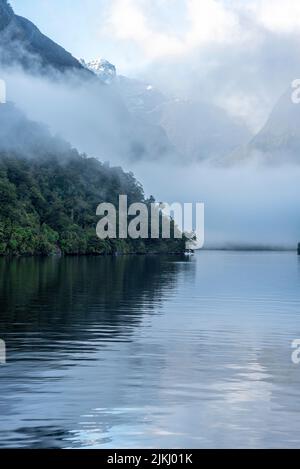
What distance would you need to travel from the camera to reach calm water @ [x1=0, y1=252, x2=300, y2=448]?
62.7ft

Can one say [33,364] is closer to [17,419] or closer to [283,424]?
[17,419]

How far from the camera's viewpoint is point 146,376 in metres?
26.9

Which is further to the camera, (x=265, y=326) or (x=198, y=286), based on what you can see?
(x=198, y=286)

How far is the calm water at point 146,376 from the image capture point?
19.1 metres

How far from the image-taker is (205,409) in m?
21.7

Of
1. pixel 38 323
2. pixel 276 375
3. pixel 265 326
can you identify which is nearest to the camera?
pixel 276 375

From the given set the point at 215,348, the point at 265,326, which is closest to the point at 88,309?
the point at 265,326

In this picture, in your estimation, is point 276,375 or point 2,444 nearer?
point 2,444

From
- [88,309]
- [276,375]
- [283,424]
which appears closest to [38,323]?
[88,309]

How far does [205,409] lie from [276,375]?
21.9 feet

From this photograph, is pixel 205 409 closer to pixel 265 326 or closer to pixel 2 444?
pixel 2 444

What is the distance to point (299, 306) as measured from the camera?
5875cm

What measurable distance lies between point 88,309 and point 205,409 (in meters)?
29.3

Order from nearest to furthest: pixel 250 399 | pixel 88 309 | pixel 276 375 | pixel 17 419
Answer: pixel 17 419, pixel 250 399, pixel 276 375, pixel 88 309
